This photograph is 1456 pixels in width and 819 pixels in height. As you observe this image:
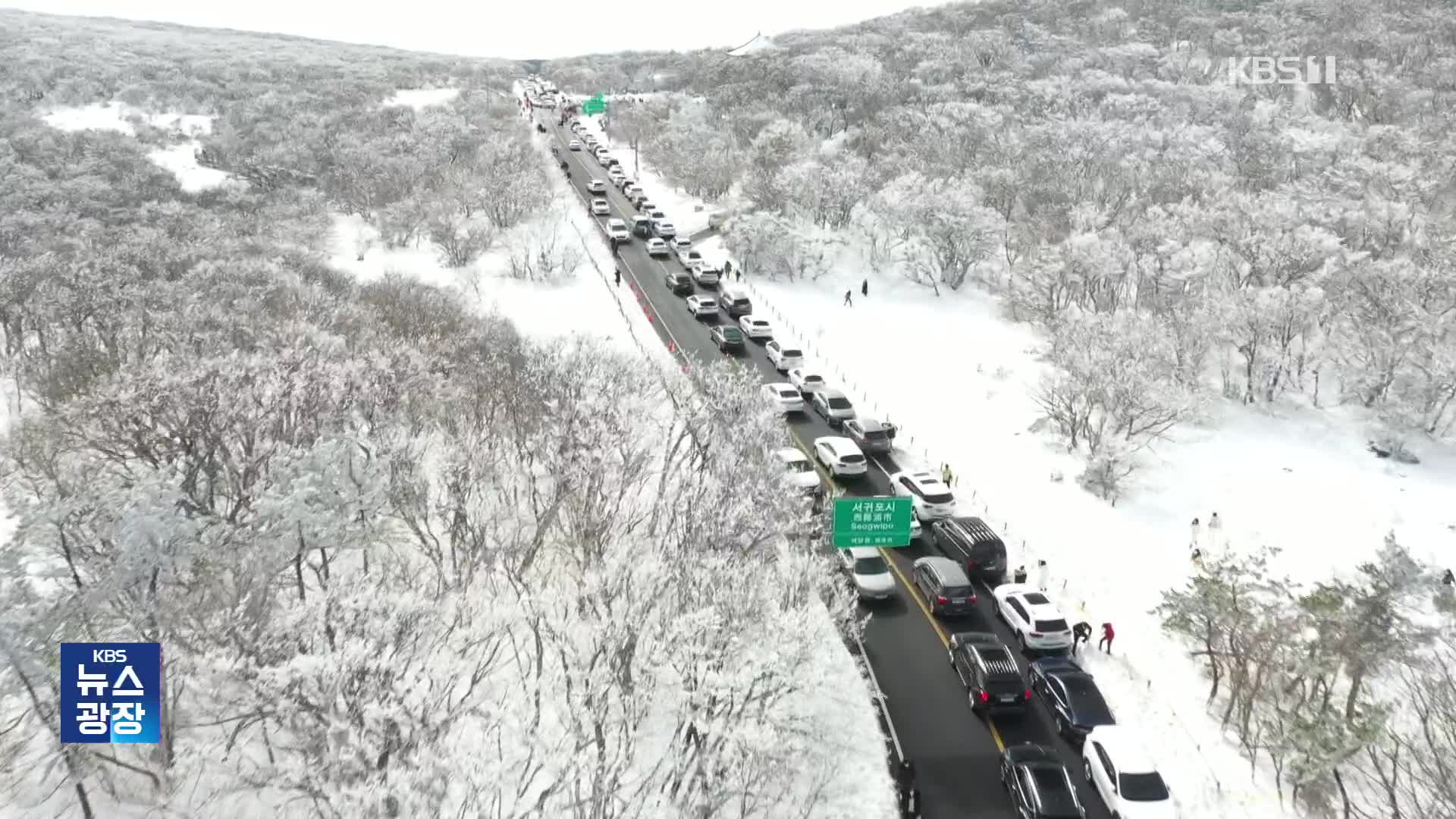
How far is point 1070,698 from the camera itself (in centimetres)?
2205

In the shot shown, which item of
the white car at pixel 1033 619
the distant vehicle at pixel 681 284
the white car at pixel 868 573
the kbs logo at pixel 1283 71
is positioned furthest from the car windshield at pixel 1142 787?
the kbs logo at pixel 1283 71

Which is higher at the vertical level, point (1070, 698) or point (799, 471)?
point (799, 471)

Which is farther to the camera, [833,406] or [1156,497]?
[833,406]

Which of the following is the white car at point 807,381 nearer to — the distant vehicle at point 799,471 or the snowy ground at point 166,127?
the distant vehicle at point 799,471

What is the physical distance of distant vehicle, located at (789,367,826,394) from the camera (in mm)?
42625

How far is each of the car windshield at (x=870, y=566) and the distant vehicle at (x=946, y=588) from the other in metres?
1.34

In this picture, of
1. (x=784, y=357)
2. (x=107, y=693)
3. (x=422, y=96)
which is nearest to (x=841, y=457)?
(x=784, y=357)

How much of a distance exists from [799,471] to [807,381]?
12.6 meters

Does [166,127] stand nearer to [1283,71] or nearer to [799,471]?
[799,471]

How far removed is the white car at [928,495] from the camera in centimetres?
3131

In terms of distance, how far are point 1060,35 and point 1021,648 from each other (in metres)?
119

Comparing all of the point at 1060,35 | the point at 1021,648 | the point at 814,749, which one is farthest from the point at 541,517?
the point at 1060,35

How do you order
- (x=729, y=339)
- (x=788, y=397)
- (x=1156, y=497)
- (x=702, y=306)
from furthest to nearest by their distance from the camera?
(x=702, y=306) → (x=729, y=339) → (x=788, y=397) → (x=1156, y=497)

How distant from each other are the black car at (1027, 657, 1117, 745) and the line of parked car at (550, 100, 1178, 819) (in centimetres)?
3
